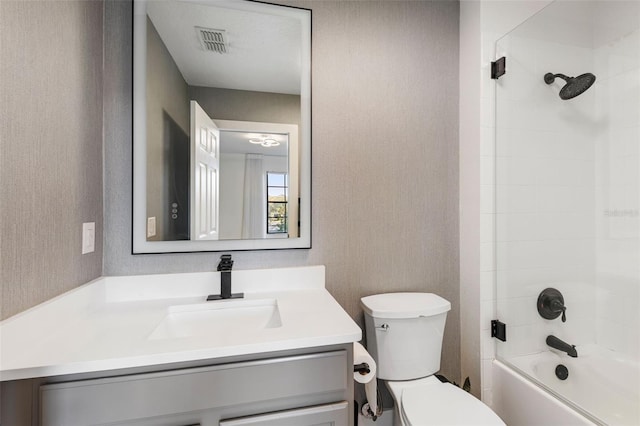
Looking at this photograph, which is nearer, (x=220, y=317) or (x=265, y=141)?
(x=220, y=317)

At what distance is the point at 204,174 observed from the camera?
1.34 meters

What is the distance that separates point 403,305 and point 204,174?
1076 mm

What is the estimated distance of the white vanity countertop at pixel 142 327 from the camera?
760mm

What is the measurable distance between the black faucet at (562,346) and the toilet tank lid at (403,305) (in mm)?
557

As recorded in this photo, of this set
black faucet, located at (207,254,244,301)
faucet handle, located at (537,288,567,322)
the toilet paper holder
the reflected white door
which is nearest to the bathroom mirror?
the reflected white door

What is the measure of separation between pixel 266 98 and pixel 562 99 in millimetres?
1431

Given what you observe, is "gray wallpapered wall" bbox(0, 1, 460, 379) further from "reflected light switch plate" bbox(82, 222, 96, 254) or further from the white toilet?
the white toilet

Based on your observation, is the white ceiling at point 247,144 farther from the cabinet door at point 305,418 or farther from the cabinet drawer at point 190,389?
the cabinet door at point 305,418

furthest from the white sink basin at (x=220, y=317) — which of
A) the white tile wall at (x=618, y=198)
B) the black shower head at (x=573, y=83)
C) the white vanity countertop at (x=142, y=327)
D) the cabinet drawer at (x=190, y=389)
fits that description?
the black shower head at (x=573, y=83)

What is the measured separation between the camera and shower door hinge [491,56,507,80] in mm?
1514

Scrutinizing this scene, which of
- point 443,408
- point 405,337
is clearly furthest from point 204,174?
point 443,408

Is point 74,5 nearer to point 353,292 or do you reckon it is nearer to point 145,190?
point 145,190

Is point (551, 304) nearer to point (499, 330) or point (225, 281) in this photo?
point (499, 330)

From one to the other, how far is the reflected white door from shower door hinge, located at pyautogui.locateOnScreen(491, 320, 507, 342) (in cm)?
143
